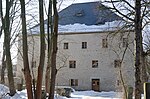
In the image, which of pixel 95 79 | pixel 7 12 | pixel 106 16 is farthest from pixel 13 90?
pixel 95 79

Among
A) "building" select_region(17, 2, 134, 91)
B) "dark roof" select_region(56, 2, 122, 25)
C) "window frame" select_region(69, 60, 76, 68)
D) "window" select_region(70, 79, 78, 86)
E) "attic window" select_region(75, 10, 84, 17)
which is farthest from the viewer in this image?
→ "attic window" select_region(75, 10, 84, 17)

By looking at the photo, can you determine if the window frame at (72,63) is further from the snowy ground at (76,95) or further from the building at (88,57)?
the snowy ground at (76,95)

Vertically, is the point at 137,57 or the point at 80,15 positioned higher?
the point at 80,15

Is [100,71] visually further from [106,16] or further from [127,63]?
[106,16]

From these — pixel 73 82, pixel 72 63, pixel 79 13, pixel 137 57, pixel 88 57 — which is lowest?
pixel 73 82

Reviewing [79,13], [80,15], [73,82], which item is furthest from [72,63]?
[79,13]

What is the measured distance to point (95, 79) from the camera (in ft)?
153

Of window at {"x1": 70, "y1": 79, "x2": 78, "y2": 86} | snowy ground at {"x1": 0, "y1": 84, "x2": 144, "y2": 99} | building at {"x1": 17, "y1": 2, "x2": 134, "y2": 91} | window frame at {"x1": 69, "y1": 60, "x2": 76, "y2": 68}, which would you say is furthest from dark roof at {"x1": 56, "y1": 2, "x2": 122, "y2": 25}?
snowy ground at {"x1": 0, "y1": 84, "x2": 144, "y2": 99}

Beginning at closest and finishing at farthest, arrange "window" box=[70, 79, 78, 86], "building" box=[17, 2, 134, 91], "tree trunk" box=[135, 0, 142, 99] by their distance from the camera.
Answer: "tree trunk" box=[135, 0, 142, 99] < "building" box=[17, 2, 134, 91] < "window" box=[70, 79, 78, 86]

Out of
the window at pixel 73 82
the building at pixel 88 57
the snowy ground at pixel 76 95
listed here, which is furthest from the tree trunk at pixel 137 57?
the window at pixel 73 82

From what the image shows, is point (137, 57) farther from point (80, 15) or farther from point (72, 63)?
point (80, 15)

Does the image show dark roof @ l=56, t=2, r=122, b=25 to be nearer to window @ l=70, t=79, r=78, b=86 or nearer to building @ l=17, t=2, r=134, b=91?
building @ l=17, t=2, r=134, b=91

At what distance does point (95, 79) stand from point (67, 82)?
4.44 m

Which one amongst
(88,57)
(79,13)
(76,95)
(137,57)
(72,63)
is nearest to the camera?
(137,57)
